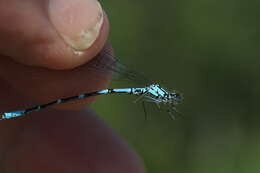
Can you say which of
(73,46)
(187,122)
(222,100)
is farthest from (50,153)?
(222,100)

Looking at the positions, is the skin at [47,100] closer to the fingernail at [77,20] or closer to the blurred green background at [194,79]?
the fingernail at [77,20]

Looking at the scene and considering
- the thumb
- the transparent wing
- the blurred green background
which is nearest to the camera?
the thumb

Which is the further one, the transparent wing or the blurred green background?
the blurred green background

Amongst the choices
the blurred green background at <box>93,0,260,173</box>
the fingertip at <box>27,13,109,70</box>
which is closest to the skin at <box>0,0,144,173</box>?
the fingertip at <box>27,13,109,70</box>

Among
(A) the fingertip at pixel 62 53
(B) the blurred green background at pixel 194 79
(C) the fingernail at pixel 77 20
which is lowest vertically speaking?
(A) the fingertip at pixel 62 53

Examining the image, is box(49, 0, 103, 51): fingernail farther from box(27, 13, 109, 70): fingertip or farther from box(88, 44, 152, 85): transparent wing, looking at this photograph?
box(88, 44, 152, 85): transparent wing

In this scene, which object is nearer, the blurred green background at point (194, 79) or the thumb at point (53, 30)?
the thumb at point (53, 30)

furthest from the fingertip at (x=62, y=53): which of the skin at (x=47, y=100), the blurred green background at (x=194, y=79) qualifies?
the blurred green background at (x=194, y=79)
